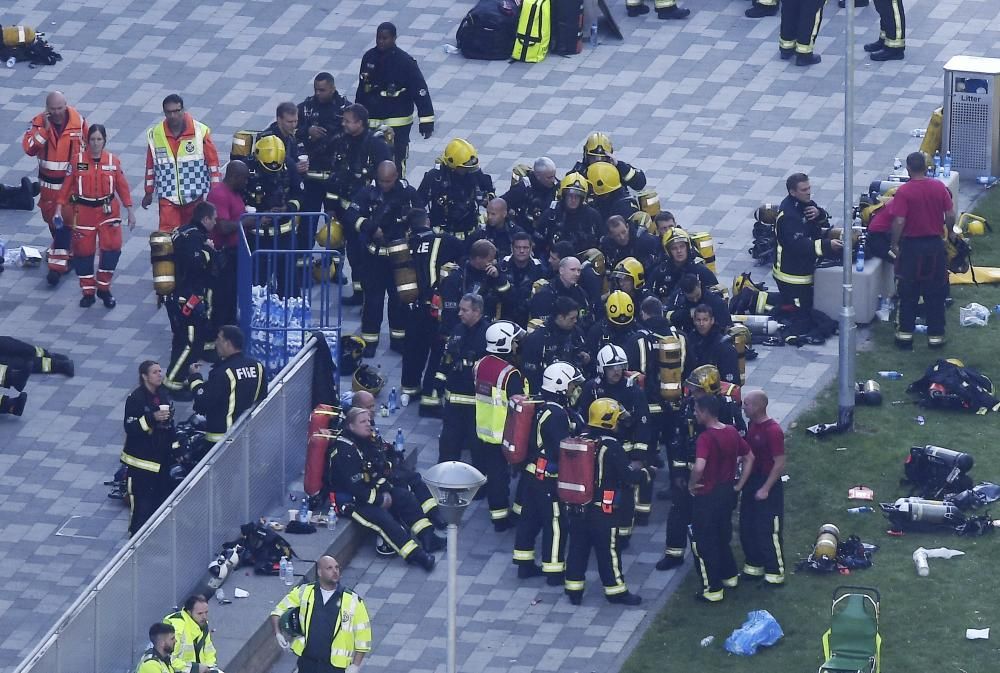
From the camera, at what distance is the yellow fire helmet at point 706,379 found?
24906 mm

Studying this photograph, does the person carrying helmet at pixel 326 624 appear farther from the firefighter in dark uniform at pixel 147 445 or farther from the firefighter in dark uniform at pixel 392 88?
the firefighter in dark uniform at pixel 392 88

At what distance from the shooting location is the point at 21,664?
22.2 m

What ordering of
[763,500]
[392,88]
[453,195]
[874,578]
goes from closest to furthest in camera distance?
[763,500], [874,578], [453,195], [392,88]

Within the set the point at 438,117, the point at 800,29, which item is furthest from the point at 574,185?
the point at 800,29

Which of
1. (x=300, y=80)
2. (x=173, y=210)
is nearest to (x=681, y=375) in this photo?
(x=173, y=210)

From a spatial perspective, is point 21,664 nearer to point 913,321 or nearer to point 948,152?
point 913,321

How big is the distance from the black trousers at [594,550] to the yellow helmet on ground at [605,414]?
721 mm

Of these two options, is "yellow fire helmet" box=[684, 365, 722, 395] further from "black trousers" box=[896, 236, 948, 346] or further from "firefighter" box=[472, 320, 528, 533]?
"black trousers" box=[896, 236, 948, 346]

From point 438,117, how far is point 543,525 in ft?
32.2

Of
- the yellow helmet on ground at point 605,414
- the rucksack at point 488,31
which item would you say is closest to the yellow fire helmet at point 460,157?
the yellow helmet on ground at point 605,414

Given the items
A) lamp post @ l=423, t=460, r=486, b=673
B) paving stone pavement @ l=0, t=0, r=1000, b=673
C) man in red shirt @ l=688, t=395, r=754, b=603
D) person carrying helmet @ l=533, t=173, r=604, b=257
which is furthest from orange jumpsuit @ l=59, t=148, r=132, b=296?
lamp post @ l=423, t=460, r=486, b=673

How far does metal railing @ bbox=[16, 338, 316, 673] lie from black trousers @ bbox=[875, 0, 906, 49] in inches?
425

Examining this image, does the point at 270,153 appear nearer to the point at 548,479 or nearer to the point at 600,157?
the point at 600,157

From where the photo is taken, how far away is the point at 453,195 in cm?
2830
